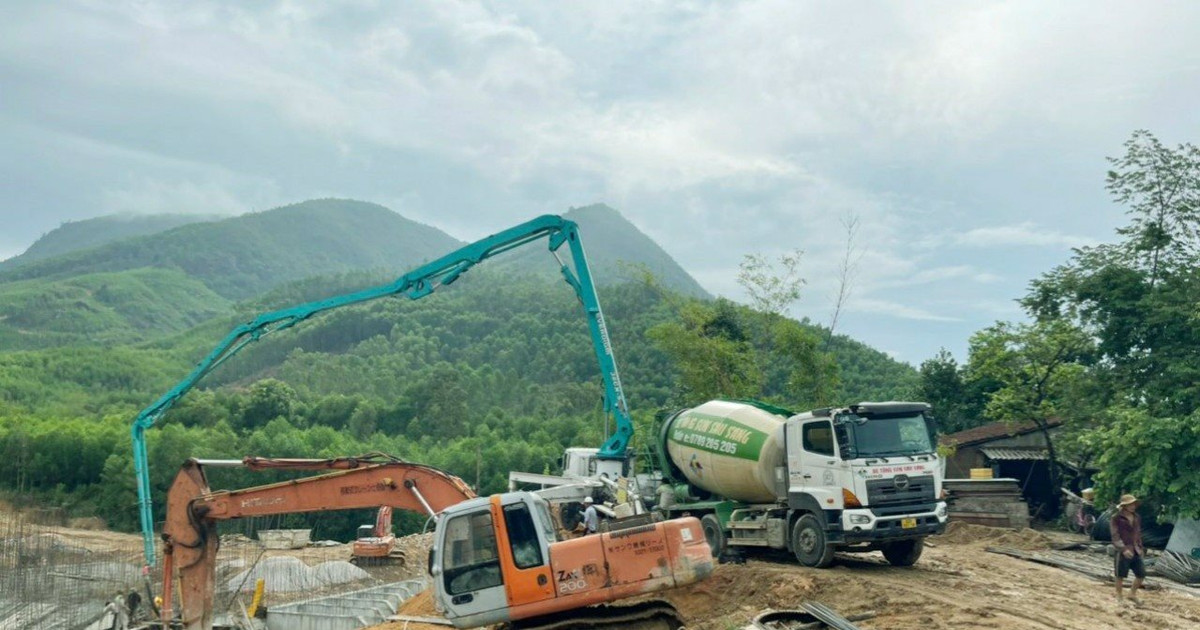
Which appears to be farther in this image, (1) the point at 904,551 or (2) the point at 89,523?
(2) the point at 89,523

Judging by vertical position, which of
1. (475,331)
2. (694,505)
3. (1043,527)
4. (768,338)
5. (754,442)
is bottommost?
(1043,527)

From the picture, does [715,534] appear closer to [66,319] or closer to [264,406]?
[264,406]

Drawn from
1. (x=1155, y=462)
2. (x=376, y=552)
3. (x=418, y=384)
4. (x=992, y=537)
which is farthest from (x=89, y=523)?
(x=1155, y=462)

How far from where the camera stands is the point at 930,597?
1377 cm

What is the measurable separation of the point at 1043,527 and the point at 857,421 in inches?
642

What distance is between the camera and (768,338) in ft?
121

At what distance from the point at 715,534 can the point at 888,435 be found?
14.0 ft

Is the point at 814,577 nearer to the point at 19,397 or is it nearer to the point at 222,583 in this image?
the point at 222,583

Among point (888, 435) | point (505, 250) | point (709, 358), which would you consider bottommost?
point (888, 435)

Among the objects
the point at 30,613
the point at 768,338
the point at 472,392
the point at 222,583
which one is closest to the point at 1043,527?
the point at 768,338

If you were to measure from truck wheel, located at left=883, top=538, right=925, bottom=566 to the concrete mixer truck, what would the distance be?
17 mm

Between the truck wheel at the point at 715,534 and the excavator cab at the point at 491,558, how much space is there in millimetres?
7033

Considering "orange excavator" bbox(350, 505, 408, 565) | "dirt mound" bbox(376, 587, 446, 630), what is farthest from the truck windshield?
"orange excavator" bbox(350, 505, 408, 565)

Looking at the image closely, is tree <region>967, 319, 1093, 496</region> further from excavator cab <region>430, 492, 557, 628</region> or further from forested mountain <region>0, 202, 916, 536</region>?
excavator cab <region>430, 492, 557, 628</region>
